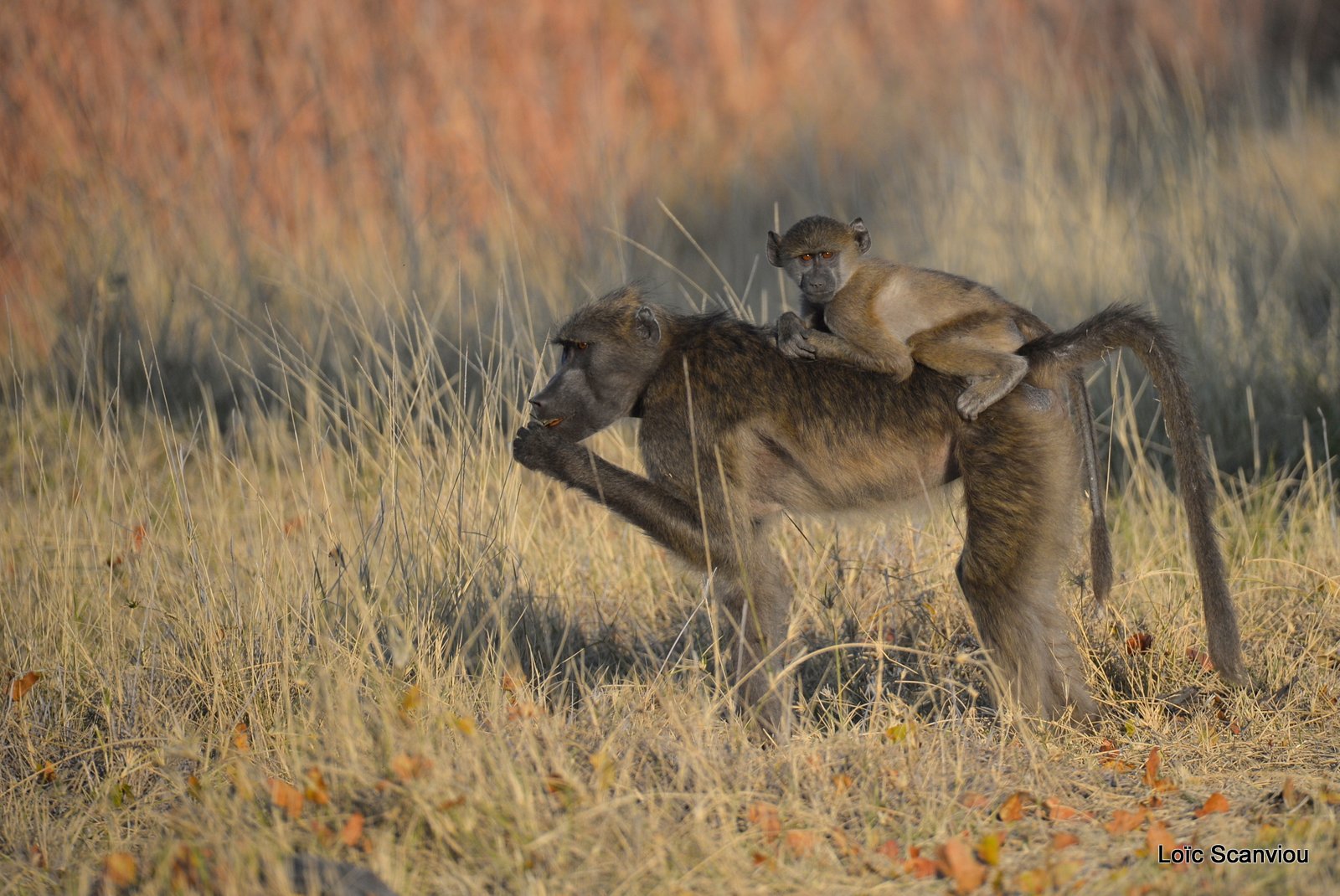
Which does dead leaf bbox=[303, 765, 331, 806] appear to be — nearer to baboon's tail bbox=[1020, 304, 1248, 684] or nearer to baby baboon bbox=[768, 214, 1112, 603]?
baby baboon bbox=[768, 214, 1112, 603]

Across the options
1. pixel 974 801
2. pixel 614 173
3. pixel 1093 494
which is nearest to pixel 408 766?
pixel 974 801

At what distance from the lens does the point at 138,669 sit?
11.9 ft

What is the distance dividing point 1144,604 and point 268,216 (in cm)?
667

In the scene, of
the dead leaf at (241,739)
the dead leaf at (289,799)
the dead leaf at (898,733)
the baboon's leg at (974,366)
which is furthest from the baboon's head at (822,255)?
the dead leaf at (241,739)

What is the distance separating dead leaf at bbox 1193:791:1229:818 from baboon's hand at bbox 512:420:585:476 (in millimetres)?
1702

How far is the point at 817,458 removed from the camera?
349 cm

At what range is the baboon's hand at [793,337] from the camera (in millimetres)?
3355

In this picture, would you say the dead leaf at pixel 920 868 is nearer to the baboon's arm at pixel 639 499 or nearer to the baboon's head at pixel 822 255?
the baboon's arm at pixel 639 499

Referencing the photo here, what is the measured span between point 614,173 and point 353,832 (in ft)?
15.7

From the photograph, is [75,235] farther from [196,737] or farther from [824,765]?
[824,765]

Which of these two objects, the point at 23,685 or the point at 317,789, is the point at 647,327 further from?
the point at 23,685

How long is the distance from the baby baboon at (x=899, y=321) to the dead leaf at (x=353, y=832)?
152 centimetres

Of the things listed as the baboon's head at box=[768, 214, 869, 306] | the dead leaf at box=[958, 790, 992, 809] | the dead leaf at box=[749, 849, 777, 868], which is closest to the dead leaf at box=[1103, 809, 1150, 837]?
the dead leaf at box=[958, 790, 992, 809]

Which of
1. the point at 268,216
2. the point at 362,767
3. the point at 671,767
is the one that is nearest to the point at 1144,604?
the point at 671,767
